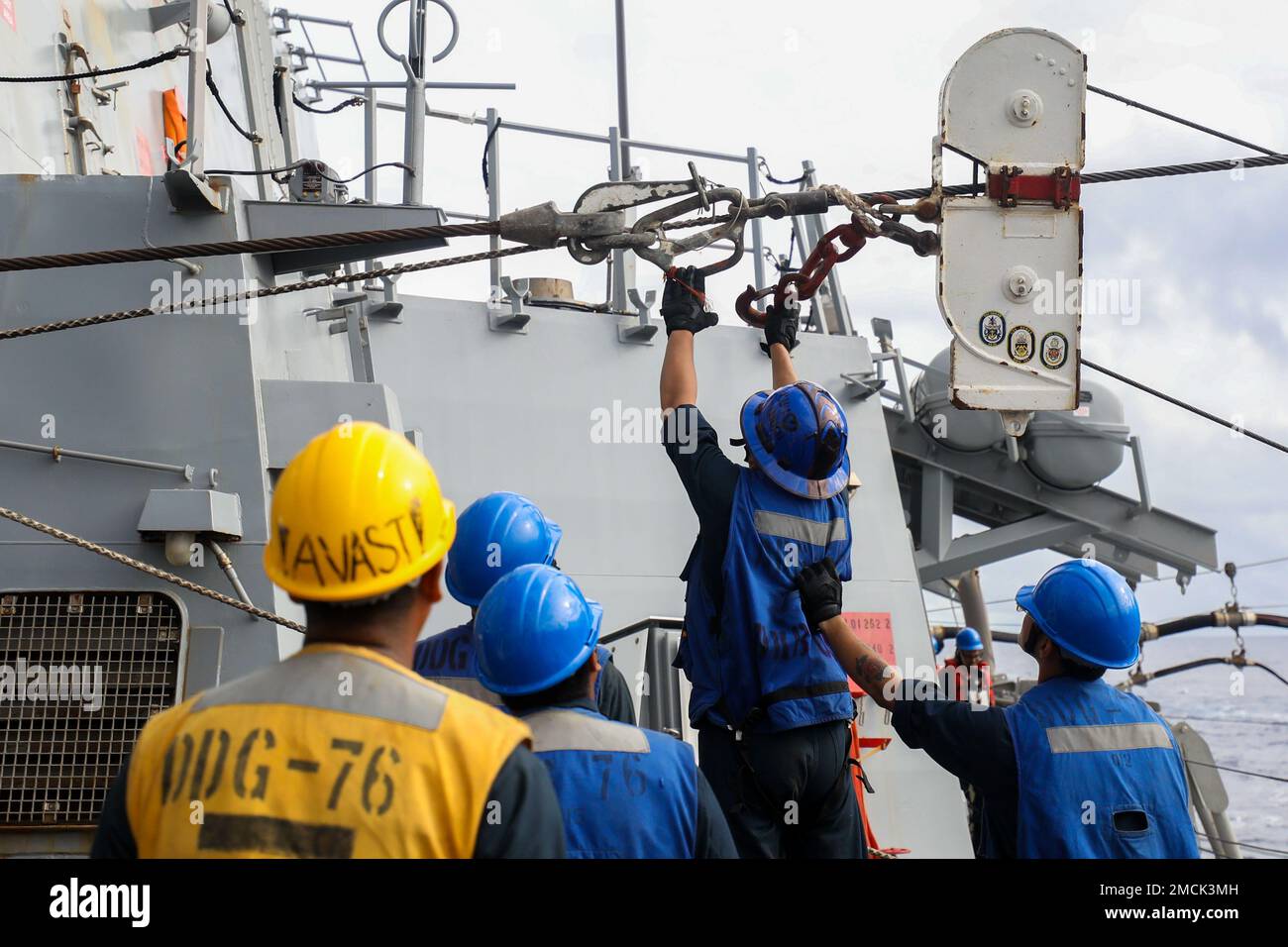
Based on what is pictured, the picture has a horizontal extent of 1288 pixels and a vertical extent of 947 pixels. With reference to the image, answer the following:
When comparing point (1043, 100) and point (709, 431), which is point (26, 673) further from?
point (1043, 100)

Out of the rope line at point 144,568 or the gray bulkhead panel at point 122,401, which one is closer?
the rope line at point 144,568

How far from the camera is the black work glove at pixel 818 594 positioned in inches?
130

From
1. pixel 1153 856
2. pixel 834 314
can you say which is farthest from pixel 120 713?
pixel 834 314

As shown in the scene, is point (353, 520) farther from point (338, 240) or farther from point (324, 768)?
point (338, 240)

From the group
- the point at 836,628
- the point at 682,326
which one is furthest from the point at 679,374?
the point at 836,628

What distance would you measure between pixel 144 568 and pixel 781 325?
2190 millimetres

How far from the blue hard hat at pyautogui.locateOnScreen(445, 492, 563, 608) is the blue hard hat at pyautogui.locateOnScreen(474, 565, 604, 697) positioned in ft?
3.23

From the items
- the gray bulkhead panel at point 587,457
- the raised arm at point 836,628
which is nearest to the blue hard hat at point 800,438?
the raised arm at point 836,628

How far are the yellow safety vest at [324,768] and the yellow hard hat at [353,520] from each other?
0.12 m

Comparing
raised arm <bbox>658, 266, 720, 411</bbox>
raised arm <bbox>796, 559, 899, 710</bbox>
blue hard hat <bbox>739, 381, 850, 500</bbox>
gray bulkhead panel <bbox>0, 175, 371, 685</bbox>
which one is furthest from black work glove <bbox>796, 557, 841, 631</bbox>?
gray bulkhead panel <bbox>0, 175, 371, 685</bbox>

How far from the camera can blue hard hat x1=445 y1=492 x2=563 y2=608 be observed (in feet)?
11.9

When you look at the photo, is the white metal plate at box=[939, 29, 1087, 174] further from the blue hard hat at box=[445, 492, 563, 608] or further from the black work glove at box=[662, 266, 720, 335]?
the blue hard hat at box=[445, 492, 563, 608]

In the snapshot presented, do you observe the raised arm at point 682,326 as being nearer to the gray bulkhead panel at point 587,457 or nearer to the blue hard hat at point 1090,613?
the blue hard hat at point 1090,613

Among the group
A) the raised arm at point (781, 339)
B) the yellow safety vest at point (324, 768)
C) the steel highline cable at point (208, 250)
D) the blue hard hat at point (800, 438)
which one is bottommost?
the yellow safety vest at point (324, 768)
